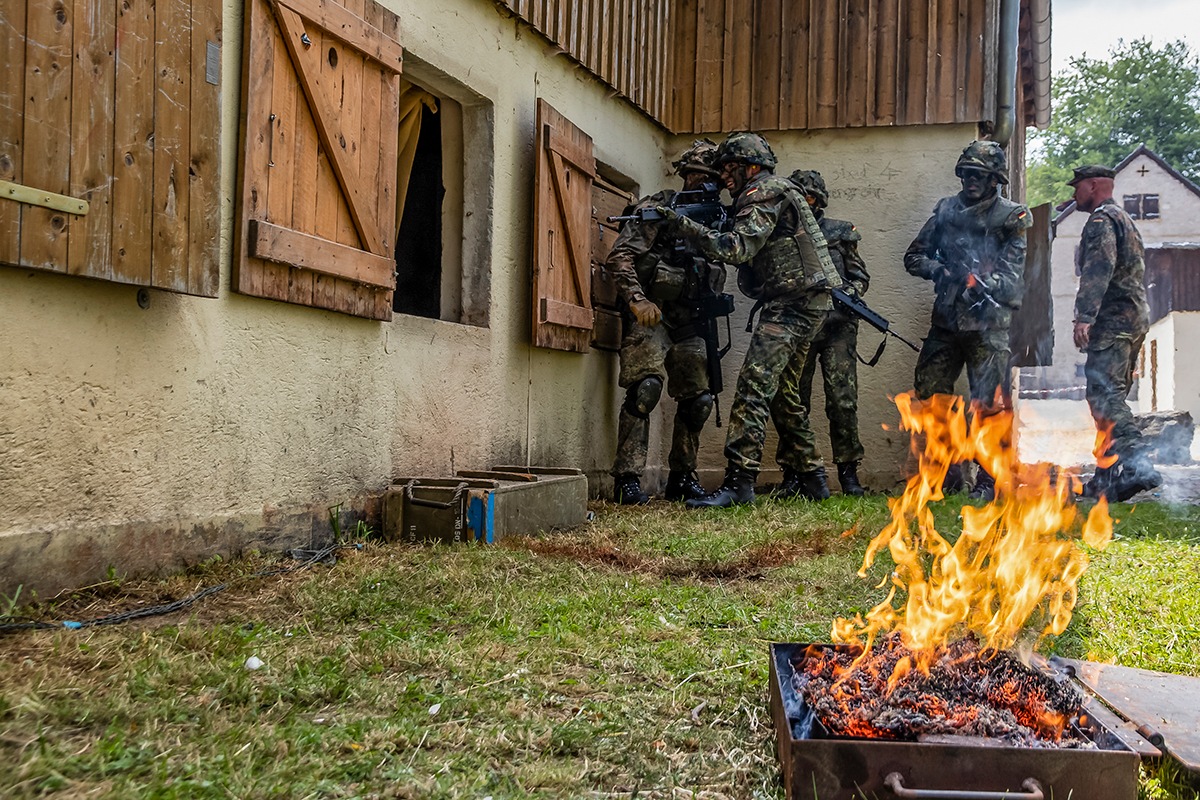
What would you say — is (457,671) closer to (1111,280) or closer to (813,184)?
(813,184)

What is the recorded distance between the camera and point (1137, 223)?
122ft

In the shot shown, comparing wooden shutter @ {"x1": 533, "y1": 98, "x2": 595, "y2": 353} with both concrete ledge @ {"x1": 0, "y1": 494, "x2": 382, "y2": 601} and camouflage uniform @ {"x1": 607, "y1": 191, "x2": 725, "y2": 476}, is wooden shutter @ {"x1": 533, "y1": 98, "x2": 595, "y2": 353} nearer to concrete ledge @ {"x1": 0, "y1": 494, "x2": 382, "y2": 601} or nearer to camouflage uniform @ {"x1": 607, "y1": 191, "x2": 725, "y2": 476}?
camouflage uniform @ {"x1": 607, "y1": 191, "x2": 725, "y2": 476}

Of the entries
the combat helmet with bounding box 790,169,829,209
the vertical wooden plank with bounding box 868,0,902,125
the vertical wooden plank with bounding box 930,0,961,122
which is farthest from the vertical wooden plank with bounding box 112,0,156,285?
the vertical wooden plank with bounding box 930,0,961,122

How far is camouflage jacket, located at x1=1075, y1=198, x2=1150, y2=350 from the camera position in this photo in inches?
313

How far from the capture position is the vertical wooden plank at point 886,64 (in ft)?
28.8

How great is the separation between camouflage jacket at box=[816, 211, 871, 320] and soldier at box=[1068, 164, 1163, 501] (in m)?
1.79

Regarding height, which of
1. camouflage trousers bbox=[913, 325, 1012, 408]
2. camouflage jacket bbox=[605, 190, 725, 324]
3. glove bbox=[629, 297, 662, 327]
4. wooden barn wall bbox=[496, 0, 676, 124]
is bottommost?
camouflage trousers bbox=[913, 325, 1012, 408]

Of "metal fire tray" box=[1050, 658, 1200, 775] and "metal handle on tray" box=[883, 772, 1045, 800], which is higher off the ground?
"metal handle on tray" box=[883, 772, 1045, 800]

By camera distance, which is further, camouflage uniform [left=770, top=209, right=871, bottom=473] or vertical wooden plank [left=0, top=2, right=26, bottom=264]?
camouflage uniform [left=770, top=209, right=871, bottom=473]

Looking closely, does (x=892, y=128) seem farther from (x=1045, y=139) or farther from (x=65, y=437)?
(x=1045, y=139)

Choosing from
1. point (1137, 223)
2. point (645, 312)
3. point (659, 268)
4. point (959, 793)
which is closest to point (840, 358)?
point (659, 268)

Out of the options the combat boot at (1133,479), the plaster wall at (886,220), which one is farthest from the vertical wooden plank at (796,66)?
the combat boot at (1133,479)

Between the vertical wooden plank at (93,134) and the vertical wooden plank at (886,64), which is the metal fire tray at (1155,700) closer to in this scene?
the vertical wooden plank at (93,134)

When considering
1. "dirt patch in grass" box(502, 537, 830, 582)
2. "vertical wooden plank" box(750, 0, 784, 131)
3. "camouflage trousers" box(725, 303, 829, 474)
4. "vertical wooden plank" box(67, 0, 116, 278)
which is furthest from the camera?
"vertical wooden plank" box(750, 0, 784, 131)
